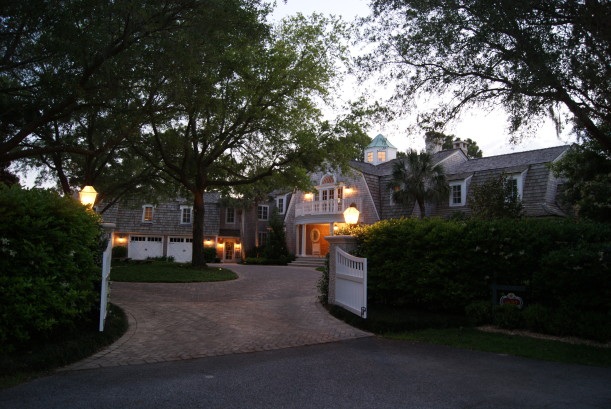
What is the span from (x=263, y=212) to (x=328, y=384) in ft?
107

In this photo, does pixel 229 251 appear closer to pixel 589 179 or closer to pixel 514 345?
pixel 589 179

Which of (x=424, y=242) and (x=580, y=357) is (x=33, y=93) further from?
(x=580, y=357)

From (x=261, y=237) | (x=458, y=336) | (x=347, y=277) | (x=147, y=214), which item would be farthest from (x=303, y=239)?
(x=458, y=336)

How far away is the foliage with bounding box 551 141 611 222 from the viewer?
11.0 meters

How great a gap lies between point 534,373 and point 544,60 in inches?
221

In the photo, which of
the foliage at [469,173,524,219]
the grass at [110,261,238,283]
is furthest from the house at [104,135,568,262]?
the grass at [110,261,238,283]

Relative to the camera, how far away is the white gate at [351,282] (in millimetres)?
8648

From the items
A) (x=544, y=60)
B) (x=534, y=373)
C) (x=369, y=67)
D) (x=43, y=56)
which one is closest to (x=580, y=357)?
(x=534, y=373)

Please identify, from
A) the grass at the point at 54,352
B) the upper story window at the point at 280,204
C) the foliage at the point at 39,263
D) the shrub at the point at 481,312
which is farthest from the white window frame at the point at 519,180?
the foliage at the point at 39,263

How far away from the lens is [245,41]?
10.8 metres

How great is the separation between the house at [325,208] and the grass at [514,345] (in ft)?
42.5

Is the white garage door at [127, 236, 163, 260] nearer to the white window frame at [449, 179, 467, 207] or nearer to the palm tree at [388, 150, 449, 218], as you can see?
the palm tree at [388, 150, 449, 218]

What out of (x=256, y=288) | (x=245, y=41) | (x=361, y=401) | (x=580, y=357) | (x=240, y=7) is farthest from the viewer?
(x=256, y=288)

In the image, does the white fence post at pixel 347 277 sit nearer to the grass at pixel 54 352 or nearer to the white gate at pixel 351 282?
the white gate at pixel 351 282
